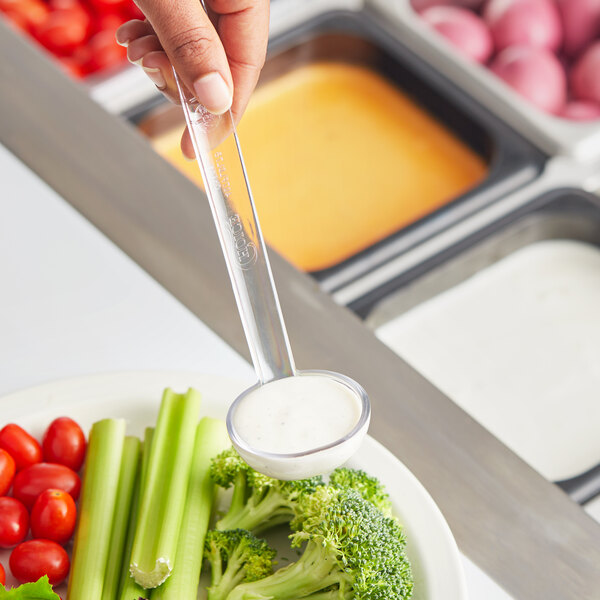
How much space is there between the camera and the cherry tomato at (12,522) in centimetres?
109

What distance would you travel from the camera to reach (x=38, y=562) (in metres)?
1.05

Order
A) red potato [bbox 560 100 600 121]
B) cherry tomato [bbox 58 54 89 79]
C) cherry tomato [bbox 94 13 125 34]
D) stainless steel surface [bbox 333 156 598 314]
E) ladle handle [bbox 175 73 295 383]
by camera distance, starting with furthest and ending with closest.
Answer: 1. cherry tomato [bbox 94 13 125 34]
2. cherry tomato [bbox 58 54 89 79]
3. red potato [bbox 560 100 600 121]
4. stainless steel surface [bbox 333 156 598 314]
5. ladle handle [bbox 175 73 295 383]

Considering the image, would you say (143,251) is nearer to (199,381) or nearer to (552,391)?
(199,381)

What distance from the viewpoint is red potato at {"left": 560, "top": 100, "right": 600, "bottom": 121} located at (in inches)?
86.1

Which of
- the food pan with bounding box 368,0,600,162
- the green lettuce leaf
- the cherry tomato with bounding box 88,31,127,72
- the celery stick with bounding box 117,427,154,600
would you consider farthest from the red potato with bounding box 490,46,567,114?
the green lettuce leaf

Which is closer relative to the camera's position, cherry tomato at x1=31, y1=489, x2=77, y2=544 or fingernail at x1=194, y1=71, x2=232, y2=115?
fingernail at x1=194, y1=71, x2=232, y2=115

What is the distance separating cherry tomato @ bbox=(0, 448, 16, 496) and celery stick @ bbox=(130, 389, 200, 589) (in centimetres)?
18

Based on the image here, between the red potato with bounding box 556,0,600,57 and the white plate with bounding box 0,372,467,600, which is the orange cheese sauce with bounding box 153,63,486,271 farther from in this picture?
the white plate with bounding box 0,372,467,600

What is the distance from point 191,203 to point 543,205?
76cm

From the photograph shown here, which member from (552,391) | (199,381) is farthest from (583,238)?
(199,381)

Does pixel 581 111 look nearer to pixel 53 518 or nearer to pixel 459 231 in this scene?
pixel 459 231

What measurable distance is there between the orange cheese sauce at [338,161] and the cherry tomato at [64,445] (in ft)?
2.70

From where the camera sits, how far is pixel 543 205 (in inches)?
73.0

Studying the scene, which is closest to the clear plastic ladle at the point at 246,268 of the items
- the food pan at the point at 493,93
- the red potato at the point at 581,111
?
the food pan at the point at 493,93
